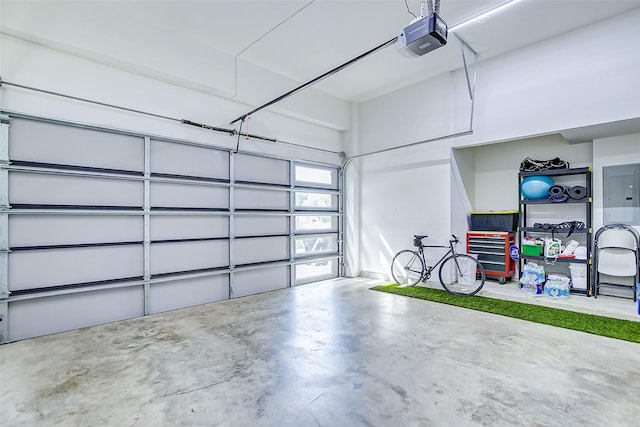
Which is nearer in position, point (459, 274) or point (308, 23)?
point (308, 23)

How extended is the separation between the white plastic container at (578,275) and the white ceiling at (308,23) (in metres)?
3.38

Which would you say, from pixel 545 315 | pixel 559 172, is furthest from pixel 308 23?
pixel 545 315

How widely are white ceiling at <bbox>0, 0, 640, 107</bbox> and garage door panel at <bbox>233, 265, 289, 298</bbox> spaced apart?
11.1 ft

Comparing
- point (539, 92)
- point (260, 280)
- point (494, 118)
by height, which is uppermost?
point (539, 92)

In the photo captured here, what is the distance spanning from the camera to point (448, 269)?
5305mm

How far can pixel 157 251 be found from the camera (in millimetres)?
4215

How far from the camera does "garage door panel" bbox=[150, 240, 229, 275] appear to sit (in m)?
4.22

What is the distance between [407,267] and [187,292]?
12.3ft

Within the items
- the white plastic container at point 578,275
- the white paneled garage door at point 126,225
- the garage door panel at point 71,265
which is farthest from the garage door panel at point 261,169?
the white plastic container at point 578,275

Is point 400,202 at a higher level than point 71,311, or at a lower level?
higher

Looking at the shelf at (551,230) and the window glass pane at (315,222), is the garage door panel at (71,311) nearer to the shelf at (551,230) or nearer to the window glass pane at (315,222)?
the window glass pane at (315,222)

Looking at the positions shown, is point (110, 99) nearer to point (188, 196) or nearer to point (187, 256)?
point (188, 196)

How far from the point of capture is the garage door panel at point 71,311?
330cm

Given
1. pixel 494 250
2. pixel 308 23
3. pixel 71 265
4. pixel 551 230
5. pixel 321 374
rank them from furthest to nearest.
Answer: pixel 494 250
pixel 551 230
pixel 308 23
pixel 71 265
pixel 321 374
